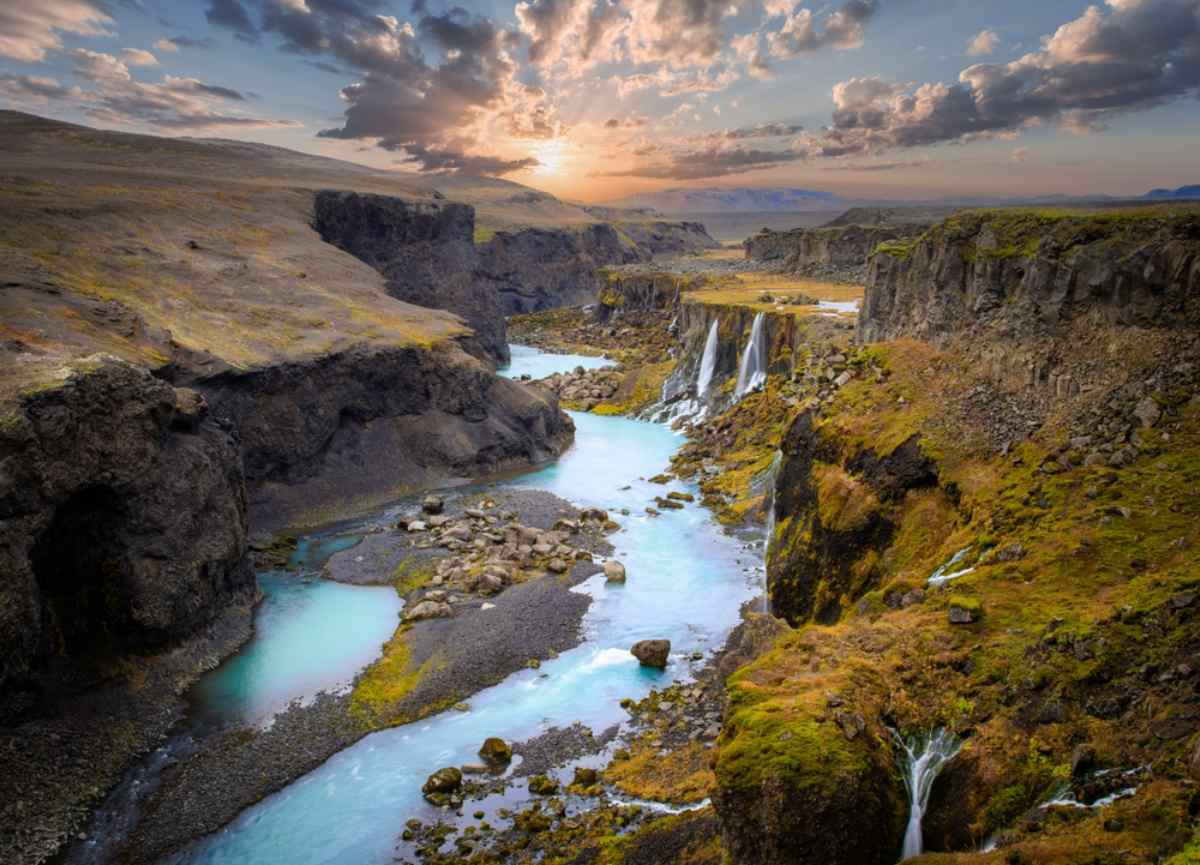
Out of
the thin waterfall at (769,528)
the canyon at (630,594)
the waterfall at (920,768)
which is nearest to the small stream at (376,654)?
the canyon at (630,594)

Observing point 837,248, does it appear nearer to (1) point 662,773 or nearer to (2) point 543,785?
(1) point 662,773

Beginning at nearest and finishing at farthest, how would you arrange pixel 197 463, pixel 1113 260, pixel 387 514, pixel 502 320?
pixel 1113 260 → pixel 197 463 → pixel 387 514 → pixel 502 320

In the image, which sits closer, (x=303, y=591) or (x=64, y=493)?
(x=64, y=493)

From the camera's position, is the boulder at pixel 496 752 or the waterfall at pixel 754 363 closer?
the boulder at pixel 496 752

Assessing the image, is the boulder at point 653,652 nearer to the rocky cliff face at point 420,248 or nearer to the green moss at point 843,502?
the green moss at point 843,502

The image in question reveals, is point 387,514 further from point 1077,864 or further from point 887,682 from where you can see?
point 1077,864

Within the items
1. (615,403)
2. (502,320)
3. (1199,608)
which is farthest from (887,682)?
(502,320)

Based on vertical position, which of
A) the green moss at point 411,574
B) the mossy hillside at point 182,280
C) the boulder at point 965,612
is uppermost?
the mossy hillside at point 182,280
